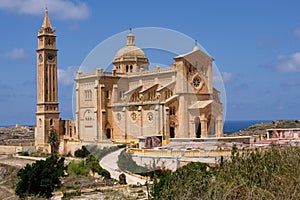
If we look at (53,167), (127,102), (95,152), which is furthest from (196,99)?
(53,167)

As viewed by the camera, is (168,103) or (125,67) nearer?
(168,103)

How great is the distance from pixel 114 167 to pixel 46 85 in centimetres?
2399

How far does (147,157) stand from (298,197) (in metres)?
22.1

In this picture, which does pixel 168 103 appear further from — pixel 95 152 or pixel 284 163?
pixel 284 163

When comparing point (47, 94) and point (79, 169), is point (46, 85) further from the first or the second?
point (79, 169)

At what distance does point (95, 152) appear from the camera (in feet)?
153

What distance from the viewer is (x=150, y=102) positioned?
47250 millimetres

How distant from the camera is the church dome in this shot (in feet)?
192

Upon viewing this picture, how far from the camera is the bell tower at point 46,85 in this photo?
188 feet

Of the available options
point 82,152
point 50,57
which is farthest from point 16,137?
point 82,152

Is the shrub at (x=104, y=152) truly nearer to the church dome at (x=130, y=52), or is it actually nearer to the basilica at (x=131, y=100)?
the basilica at (x=131, y=100)

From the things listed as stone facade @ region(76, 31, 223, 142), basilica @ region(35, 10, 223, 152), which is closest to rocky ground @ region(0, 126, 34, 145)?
basilica @ region(35, 10, 223, 152)

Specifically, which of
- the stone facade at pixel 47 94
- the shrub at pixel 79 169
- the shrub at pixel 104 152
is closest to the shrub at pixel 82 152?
the shrub at pixel 104 152

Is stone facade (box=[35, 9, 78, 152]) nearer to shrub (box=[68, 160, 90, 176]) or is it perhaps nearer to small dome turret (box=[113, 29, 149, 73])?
small dome turret (box=[113, 29, 149, 73])
